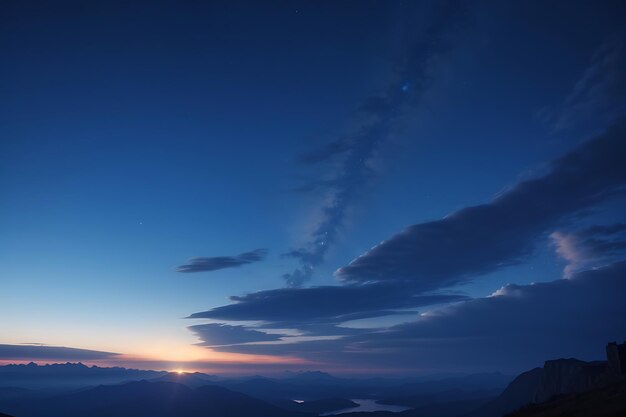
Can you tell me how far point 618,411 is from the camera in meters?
26.1

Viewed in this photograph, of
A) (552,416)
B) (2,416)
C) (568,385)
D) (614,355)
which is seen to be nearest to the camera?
(552,416)

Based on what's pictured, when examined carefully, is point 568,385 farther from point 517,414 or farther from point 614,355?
point 517,414

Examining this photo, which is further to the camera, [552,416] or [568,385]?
[568,385]

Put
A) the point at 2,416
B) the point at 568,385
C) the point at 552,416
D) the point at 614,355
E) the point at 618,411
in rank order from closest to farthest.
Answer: the point at 618,411, the point at 552,416, the point at 614,355, the point at 2,416, the point at 568,385

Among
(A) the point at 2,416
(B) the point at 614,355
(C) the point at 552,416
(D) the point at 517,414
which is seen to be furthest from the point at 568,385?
(A) the point at 2,416

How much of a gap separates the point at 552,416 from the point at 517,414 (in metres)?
8.40

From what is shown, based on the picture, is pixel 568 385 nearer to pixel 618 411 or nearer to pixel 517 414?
pixel 517 414

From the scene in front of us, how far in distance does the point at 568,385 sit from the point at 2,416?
484ft

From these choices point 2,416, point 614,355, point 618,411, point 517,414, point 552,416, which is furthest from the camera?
point 2,416

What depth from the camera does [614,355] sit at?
64.1 meters

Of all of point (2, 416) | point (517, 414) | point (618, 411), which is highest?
point (618, 411)

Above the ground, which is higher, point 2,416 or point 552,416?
point 552,416

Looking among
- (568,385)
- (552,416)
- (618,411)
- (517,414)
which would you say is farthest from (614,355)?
(568,385)

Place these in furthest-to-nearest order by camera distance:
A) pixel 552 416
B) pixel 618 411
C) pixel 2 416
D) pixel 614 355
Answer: pixel 2 416 < pixel 614 355 < pixel 552 416 < pixel 618 411
